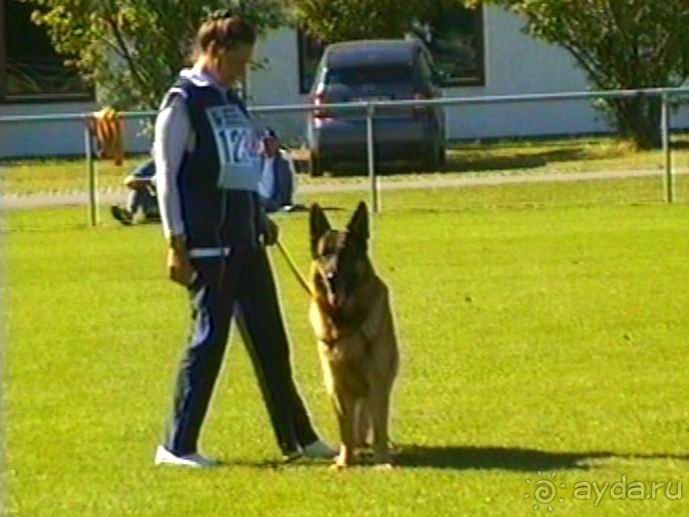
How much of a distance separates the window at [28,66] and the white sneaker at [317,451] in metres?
30.8

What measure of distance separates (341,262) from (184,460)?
3.65ft

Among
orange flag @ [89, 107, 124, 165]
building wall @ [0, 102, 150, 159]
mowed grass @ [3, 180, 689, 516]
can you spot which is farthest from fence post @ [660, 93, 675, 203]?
building wall @ [0, 102, 150, 159]

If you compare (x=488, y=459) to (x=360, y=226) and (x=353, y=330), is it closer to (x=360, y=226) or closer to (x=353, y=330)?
(x=353, y=330)

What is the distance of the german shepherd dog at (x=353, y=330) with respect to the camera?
31.6 feet

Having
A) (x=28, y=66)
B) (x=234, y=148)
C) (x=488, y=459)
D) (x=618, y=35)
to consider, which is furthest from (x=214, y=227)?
(x=28, y=66)

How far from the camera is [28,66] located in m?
41.0

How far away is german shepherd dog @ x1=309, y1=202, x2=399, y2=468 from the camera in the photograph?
9.62 meters

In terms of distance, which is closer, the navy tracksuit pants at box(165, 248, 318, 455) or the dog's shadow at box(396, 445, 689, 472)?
the dog's shadow at box(396, 445, 689, 472)

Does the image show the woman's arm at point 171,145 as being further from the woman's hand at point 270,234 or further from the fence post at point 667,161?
the fence post at point 667,161

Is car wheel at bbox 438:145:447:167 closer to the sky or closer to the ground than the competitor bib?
closer to the ground

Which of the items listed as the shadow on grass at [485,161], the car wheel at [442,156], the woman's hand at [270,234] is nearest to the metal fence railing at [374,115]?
the shadow on grass at [485,161]

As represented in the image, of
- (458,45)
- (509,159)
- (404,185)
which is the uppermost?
(458,45)

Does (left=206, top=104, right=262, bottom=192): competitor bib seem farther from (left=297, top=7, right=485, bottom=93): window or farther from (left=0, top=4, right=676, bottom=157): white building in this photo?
(left=297, top=7, right=485, bottom=93): window

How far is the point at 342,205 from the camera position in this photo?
87.4 ft
